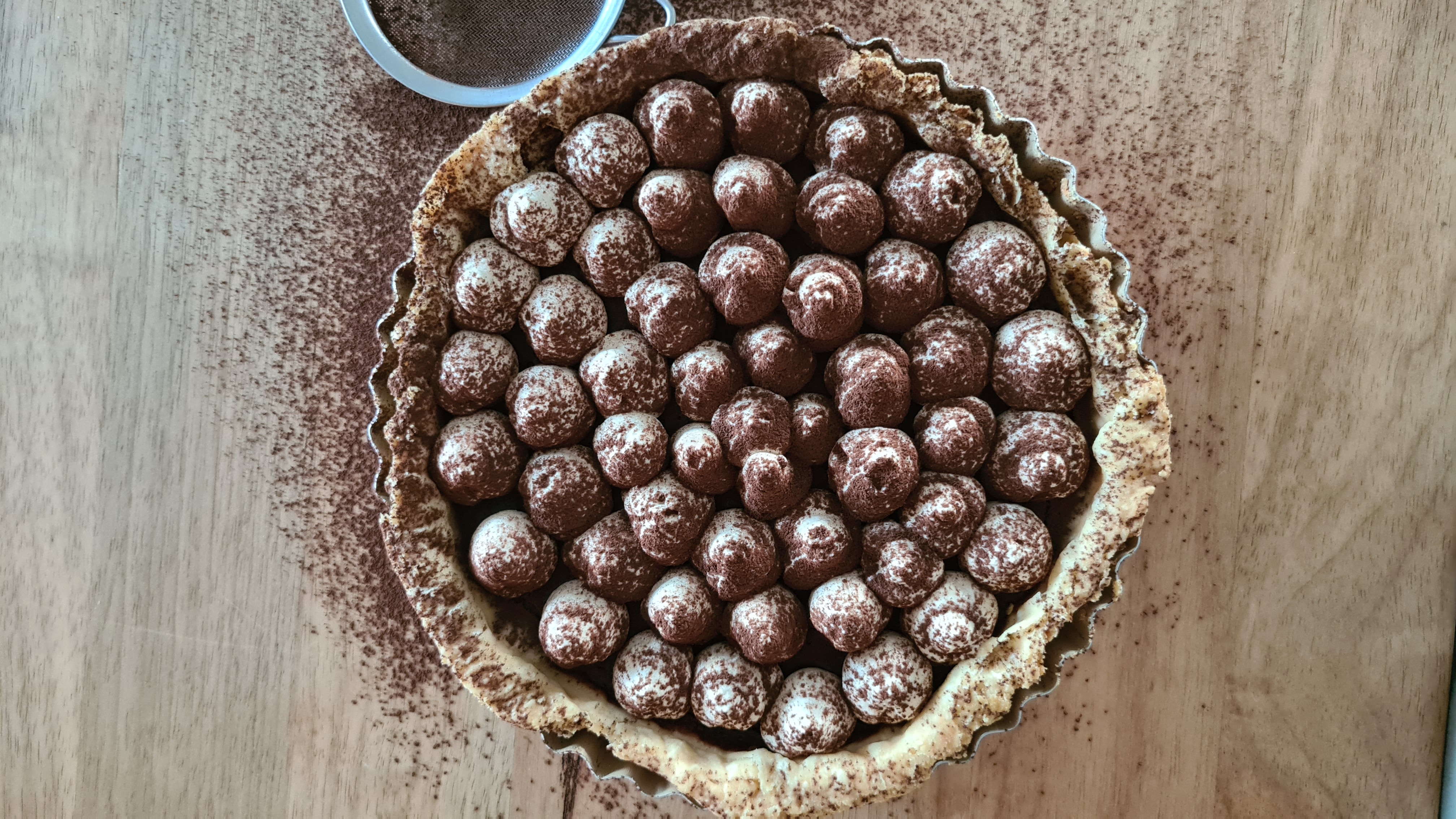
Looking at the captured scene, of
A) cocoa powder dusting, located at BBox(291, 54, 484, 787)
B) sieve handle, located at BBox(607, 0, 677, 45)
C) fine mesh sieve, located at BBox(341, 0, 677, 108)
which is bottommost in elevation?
cocoa powder dusting, located at BBox(291, 54, 484, 787)

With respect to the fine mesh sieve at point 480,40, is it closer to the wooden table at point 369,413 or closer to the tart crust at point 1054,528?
the wooden table at point 369,413

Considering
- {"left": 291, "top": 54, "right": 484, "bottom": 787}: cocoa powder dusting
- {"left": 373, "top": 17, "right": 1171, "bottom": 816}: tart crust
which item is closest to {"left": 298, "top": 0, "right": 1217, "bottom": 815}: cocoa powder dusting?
{"left": 291, "top": 54, "right": 484, "bottom": 787}: cocoa powder dusting

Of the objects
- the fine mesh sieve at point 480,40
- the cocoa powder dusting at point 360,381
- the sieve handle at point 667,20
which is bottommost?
the cocoa powder dusting at point 360,381

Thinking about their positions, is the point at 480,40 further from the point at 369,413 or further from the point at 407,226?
the point at 369,413

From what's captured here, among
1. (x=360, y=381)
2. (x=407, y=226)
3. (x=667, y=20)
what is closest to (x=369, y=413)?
(x=360, y=381)

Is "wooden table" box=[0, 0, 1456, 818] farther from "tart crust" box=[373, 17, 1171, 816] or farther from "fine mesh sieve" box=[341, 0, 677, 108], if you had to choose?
"tart crust" box=[373, 17, 1171, 816]

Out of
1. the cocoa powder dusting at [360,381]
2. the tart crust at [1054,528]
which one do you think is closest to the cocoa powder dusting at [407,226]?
the cocoa powder dusting at [360,381]
